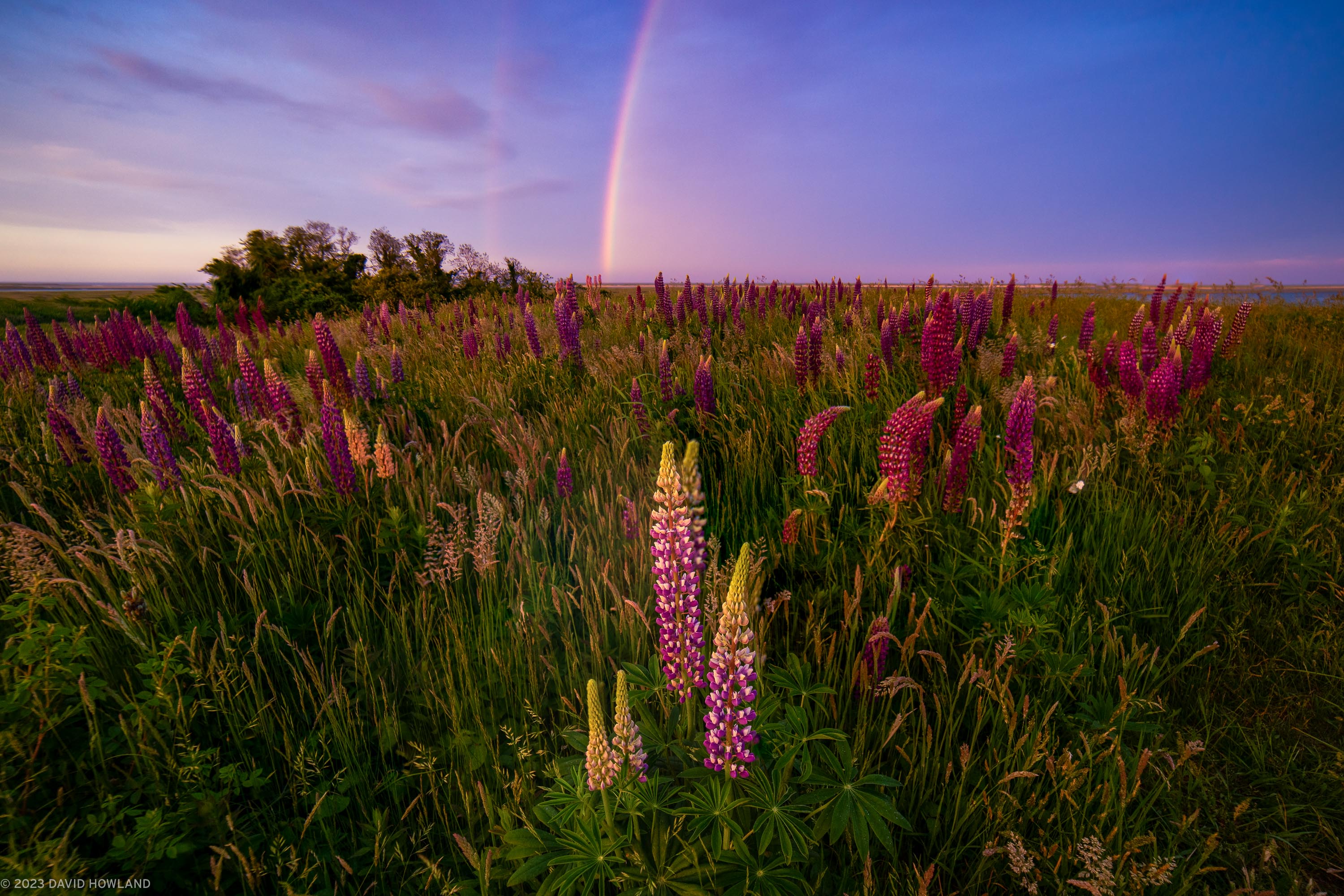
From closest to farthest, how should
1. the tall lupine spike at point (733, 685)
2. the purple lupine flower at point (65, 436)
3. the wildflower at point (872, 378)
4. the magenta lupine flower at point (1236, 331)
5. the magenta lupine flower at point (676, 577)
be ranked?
1. the tall lupine spike at point (733, 685)
2. the magenta lupine flower at point (676, 577)
3. the purple lupine flower at point (65, 436)
4. the wildflower at point (872, 378)
5. the magenta lupine flower at point (1236, 331)

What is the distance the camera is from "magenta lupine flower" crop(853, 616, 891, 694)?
7.27 ft

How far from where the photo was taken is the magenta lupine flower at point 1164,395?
387cm

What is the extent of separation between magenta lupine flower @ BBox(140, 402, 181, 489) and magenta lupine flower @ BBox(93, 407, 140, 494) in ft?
0.82

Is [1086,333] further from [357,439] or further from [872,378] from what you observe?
[357,439]

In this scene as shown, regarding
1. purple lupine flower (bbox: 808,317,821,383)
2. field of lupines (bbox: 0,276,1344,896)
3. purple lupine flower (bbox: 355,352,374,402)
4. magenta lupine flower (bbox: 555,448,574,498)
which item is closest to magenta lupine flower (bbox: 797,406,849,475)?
field of lupines (bbox: 0,276,1344,896)

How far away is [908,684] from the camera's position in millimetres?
2098

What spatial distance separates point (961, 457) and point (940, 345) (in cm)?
130

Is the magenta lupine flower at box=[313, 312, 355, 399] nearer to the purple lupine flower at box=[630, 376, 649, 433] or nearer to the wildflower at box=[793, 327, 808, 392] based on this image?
the purple lupine flower at box=[630, 376, 649, 433]

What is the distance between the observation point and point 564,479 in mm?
3652

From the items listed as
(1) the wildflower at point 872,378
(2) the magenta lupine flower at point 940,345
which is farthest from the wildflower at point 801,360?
(2) the magenta lupine flower at point 940,345

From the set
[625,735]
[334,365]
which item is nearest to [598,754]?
[625,735]

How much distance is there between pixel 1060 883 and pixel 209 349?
9956mm

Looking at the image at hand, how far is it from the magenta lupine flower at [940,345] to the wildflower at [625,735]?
3.51m

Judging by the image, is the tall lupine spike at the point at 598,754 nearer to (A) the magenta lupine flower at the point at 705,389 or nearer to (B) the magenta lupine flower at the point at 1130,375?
(A) the magenta lupine flower at the point at 705,389
